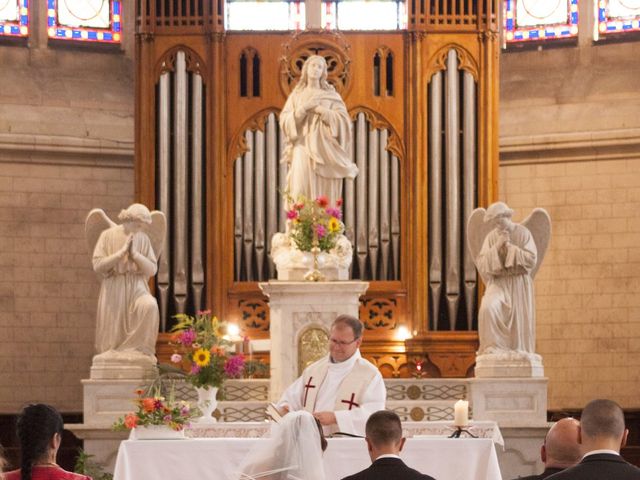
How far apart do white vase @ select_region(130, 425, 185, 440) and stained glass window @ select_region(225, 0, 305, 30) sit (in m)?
7.91

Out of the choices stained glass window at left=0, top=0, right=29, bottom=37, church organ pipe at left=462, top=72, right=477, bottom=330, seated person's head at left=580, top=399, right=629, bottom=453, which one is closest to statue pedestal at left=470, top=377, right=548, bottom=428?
church organ pipe at left=462, top=72, right=477, bottom=330

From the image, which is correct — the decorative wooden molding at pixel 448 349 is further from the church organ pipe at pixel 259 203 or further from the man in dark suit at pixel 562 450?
the man in dark suit at pixel 562 450

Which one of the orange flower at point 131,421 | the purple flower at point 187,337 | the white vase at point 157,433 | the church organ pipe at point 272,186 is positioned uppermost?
the church organ pipe at point 272,186

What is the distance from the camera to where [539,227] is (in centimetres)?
1405

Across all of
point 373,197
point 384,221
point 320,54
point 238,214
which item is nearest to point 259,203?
point 238,214

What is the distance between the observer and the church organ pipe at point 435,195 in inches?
619

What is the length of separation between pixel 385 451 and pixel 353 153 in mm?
10031

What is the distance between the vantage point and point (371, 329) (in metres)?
15.7

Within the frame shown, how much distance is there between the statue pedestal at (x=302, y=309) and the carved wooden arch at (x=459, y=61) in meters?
3.93

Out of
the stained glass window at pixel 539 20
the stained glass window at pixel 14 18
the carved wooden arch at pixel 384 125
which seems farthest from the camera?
the stained glass window at pixel 539 20

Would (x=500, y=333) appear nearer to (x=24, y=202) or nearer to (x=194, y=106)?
(x=194, y=106)

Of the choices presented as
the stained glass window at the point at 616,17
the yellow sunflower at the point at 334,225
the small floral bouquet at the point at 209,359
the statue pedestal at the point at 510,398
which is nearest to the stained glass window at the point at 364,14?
the stained glass window at the point at 616,17

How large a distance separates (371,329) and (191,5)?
12.5 ft

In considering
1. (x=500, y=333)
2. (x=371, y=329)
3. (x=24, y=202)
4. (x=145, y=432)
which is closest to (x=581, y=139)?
(x=371, y=329)
